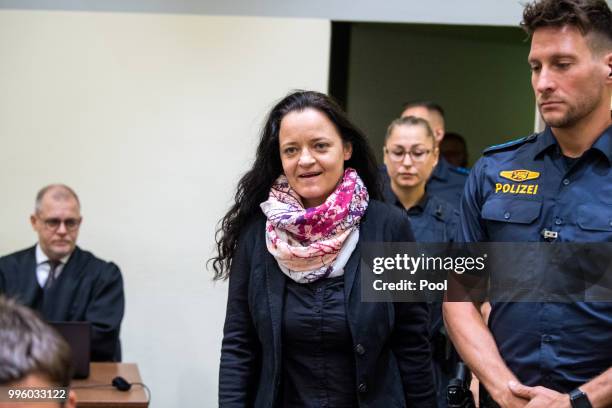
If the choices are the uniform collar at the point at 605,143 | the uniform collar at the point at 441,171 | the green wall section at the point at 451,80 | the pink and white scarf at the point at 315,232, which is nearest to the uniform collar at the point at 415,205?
the uniform collar at the point at 441,171

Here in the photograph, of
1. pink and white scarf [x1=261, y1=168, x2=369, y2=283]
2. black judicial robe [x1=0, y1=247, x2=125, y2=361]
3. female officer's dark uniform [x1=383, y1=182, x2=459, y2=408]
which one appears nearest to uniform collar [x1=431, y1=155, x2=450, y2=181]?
female officer's dark uniform [x1=383, y1=182, x2=459, y2=408]

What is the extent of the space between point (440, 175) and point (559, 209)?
2.41 meters

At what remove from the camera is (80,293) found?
Answer: 4.10 metres

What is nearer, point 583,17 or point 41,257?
point 583,17

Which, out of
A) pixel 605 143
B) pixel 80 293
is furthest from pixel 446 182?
pixel 605 143

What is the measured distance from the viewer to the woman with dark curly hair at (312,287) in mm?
2229

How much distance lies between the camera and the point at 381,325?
88.4 inches

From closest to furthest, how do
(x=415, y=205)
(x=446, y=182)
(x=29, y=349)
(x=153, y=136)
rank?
(x=29, y=349)
(x=415, y=205)
(x=446, y=182)
(x=153, y=136)

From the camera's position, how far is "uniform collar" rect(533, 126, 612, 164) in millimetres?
2148

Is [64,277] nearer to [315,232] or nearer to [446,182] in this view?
[446,182]

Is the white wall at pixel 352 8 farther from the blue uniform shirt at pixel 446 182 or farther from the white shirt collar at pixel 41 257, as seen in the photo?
the white shirt collar at pixel 41 257

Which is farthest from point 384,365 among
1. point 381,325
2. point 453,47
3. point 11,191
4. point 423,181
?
point 453,47

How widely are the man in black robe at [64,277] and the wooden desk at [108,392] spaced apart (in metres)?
0.31

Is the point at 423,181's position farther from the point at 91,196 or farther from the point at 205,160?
the point at 91,196
